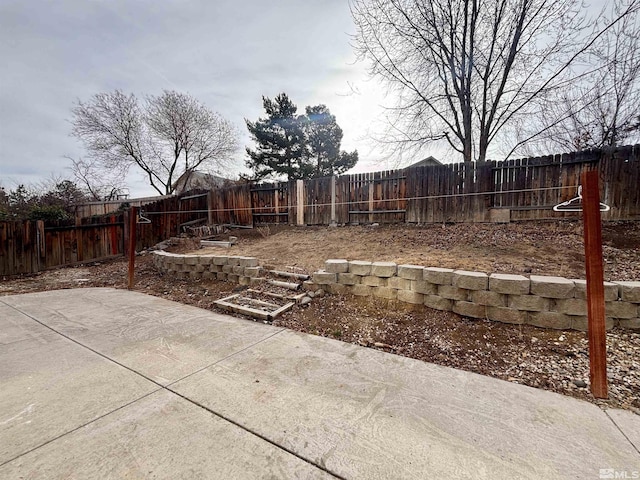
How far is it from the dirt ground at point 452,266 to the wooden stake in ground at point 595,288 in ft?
0.51

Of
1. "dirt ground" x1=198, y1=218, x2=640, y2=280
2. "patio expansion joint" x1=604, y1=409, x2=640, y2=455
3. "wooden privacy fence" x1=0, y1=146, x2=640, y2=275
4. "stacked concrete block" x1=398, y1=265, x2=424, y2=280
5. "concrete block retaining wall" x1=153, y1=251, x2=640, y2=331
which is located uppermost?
"wooden privacy fence" x1=0, y1=146, x2=640, y2=275

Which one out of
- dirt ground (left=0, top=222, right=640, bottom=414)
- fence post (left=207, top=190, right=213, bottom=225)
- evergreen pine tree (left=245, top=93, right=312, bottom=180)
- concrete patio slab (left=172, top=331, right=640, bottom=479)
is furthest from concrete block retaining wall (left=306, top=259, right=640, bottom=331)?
evergreen pine tree (left=245, top=93, right=312, bottom=180)

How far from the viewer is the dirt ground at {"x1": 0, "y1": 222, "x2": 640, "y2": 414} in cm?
218

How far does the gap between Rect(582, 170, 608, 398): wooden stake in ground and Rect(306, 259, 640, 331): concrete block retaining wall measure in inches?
33.7

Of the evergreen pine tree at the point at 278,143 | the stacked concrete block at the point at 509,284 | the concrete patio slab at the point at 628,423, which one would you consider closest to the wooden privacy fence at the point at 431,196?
the stacked concrete block at the point at 509,284

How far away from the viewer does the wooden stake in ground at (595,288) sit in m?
1.79

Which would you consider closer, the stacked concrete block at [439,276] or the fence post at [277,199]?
the stacked concrete block at [439,276]

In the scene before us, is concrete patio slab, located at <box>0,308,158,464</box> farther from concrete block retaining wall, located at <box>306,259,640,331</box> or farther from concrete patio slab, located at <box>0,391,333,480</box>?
concrete block retaining wall, located at <box>306,259,640,331</box>

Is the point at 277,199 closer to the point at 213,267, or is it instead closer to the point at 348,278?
the point at 213,267

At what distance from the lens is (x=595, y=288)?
1810 mm

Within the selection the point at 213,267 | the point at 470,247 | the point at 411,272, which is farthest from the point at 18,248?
the point at 470,247

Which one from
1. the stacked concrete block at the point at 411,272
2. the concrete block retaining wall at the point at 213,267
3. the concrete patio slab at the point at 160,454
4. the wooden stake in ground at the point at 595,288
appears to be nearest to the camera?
the concrete patio slab at the point at 160,454

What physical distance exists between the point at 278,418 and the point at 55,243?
8730mm

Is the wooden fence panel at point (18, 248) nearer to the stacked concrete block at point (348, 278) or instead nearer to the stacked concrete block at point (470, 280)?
the stacked concrete block at point (348, 278)
